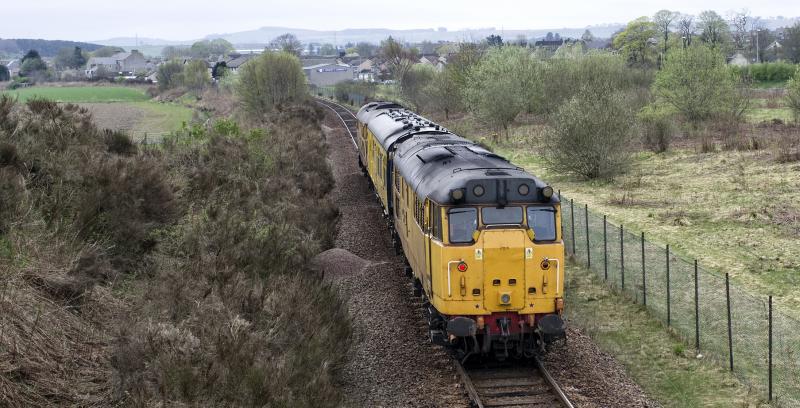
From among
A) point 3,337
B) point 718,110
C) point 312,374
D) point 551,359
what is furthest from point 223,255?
point 718,110

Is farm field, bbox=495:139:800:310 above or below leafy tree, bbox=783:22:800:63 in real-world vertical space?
below

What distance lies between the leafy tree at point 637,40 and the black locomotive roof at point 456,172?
90724 millimetres

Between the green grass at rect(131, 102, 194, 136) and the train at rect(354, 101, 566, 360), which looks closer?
the train at rect(354, 101, 566, 360)

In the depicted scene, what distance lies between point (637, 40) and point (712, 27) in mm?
10594

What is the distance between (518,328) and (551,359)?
4.91ft

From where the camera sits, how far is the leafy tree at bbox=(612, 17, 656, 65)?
107375 millimetres

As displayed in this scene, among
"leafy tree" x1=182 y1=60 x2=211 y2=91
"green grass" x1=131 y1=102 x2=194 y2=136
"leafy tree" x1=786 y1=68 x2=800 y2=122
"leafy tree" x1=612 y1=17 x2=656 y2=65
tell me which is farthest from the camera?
"leafy tree" x1=182 y1=60 x2=211 y2=91

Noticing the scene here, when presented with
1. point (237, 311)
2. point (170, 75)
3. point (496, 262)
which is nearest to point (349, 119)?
point (496, 262)

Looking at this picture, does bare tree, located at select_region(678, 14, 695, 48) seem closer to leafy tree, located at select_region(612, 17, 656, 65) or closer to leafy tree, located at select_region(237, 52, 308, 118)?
leafy tree, located at select_region(612, 17, 656, 65)

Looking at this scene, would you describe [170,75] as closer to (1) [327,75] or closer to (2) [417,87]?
(1) [327,75]

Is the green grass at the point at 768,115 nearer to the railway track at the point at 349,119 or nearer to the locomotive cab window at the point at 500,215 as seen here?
the railway track at the point at 349,119

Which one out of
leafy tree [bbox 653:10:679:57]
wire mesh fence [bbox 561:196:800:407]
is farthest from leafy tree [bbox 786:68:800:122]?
leafy tree [bbox 653:10:679:57]

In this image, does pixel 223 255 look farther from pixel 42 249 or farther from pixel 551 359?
pixel 551 359

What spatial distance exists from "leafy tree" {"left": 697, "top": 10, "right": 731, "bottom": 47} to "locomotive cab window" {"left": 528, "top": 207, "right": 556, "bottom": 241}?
101 metres
